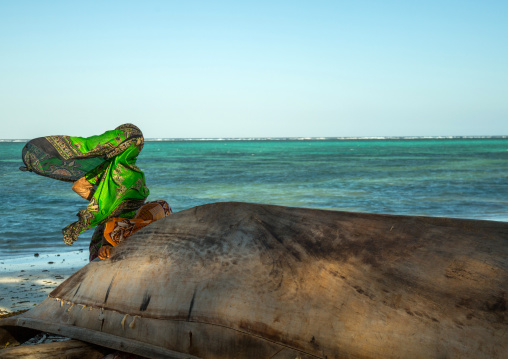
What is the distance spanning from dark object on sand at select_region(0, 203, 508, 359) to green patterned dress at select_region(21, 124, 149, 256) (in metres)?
0.30

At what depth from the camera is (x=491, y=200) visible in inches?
555

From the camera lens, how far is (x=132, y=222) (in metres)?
3.15

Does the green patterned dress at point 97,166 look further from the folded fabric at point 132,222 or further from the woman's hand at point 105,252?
the woman's hand at point 105,252

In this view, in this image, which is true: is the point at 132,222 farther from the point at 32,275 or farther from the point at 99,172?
the point at 32,275

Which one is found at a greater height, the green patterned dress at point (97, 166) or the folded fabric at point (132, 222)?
the green patterned dress at point (97, 166)

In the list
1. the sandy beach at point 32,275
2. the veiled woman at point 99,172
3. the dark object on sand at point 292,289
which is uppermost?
the veiled woman at point 99,172

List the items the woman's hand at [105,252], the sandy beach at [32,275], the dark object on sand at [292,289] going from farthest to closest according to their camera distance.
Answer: the sandy beach at [32,275] < the woman's hand at [105,252] < the dark object on sand at [292,289]

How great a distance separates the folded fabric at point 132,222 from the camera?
3090 millimetres

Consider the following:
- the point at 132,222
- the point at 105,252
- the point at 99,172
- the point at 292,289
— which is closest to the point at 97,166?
the point at 99,172

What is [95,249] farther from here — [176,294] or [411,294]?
[411,294]

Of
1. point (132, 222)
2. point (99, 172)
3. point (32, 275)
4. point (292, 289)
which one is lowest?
point (32, 275)

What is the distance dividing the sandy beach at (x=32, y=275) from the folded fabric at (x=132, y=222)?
2.06 m

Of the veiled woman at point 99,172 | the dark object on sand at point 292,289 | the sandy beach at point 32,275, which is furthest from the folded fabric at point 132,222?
the sandy beach at point 32,275

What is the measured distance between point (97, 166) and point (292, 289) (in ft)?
4.85
